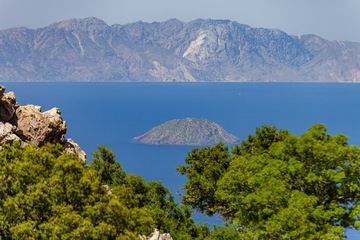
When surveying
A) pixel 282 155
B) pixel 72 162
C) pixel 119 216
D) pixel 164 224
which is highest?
pixel 282 155

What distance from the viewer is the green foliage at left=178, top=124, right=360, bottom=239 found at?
28.5m

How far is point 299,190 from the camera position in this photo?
31.7 m

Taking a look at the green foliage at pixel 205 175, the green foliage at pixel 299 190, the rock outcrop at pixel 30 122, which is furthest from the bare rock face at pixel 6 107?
the green foliage at pixel 205 175

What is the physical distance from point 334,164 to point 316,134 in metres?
3.55

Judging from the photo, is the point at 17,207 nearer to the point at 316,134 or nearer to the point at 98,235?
the point at 98,235

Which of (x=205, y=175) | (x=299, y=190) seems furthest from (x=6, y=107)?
(x=299, y=190)

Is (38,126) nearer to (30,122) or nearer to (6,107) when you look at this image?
(30,122)

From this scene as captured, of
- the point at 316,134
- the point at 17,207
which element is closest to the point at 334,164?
the point at 316,134

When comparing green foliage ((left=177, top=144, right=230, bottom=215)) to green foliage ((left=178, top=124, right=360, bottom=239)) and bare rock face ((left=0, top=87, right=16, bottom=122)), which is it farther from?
bare rock face ((left=0, top=87, right=16, bottom=122))

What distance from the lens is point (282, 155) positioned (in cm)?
3294

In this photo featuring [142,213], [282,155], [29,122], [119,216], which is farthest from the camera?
[29,122]

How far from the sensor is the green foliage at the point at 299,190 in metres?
28.5

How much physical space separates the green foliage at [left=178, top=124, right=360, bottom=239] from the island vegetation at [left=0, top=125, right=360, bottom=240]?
6 centimetres

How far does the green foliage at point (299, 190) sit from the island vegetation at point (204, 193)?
6 cm
